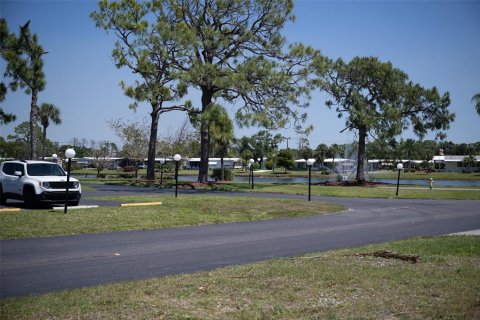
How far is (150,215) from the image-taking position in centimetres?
1766

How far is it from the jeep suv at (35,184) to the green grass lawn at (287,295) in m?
11.3

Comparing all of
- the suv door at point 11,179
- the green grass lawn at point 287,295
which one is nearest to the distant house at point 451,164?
the suv door at point 11,179

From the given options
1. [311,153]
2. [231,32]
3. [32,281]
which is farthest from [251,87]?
[311,153]

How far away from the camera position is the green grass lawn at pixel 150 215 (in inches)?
566

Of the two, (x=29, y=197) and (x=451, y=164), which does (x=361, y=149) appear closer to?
(x=29, y=197)

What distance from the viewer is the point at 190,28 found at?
38.0m

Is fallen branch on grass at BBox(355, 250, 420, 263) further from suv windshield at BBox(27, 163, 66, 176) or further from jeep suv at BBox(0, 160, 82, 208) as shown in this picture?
suv windshield at BBox(27, 163, 66, 176)

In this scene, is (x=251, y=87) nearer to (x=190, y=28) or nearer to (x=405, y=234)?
(x=190, y=28)

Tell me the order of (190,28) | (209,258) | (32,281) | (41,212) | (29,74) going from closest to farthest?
(32,281), (209,258), (41,212), (29,74), (190,28)

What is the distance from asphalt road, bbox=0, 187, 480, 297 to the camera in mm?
9016

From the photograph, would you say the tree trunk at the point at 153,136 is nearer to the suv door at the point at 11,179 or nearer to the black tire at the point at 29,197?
the suv door at the point at 11,179

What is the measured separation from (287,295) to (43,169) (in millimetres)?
15047

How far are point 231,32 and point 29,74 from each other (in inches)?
599

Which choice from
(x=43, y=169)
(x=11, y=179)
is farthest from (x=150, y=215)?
(x=11, y=179)
